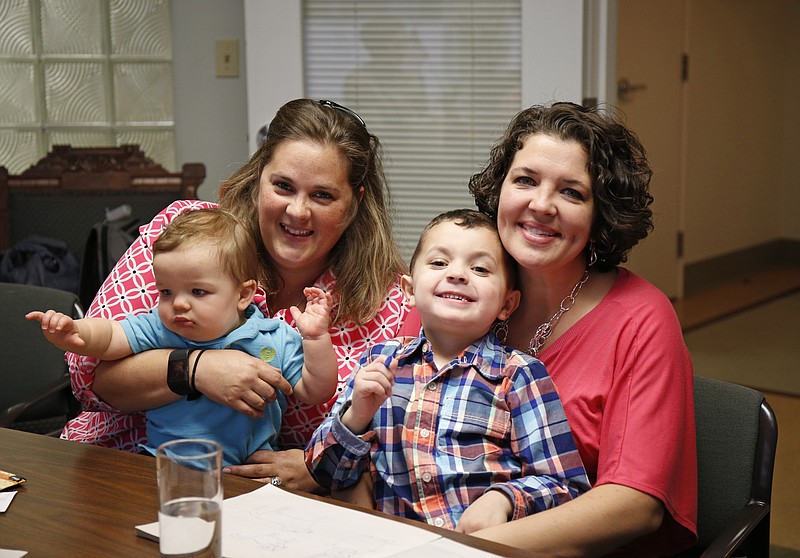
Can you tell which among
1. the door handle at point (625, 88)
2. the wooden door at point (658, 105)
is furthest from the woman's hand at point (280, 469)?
the door handle at point (625, 88)

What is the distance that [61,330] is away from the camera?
160 centimetres

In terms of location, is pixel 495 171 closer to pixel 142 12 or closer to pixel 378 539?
pixel 378 539

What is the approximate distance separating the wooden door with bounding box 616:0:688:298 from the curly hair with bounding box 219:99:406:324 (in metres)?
3.38

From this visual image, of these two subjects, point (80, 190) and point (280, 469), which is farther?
point (80, 190)

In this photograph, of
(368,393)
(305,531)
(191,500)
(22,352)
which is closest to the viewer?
(191,500)

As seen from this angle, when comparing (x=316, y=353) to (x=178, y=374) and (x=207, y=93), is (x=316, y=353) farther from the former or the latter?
(x=207, y=93)

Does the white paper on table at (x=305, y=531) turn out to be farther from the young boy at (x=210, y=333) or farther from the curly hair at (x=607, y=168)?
the curly hair at (x=607, y=168)

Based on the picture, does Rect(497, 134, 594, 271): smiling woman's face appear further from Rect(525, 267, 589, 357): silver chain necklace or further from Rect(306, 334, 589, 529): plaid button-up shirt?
Rect(306, 334, 589, 529): plaid button-up shirt

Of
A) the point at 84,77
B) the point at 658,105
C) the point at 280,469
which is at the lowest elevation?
the point at 280,469

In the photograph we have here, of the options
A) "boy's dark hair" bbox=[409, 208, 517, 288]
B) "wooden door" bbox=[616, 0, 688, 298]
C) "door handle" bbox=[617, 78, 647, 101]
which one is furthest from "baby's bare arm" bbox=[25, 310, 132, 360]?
"door handle" bbox=[617, 78, 647, 101]

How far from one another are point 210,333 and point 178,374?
3.9 inches

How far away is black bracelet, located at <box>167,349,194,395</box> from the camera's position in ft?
5.58

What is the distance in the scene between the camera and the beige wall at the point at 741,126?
20.0 ft

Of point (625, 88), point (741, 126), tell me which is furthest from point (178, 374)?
point (741, 126)
